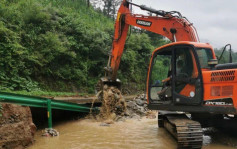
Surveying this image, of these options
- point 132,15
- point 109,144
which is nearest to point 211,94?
point 109,144

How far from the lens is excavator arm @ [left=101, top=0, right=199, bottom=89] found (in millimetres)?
6391

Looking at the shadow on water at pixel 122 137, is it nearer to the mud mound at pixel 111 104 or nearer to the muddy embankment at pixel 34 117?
the muddy embankment at pixel 34 117

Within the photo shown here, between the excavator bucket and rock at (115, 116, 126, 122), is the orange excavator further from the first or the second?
the excavator bucket

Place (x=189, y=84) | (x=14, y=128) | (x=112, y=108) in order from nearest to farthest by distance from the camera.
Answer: (x=14, y=128)
(x=189, y=84)
(x=112, y=108)

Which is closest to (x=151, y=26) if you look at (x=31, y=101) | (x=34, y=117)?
(x=31, y=101)

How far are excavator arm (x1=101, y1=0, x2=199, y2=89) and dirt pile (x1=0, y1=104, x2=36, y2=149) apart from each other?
4.07 meters

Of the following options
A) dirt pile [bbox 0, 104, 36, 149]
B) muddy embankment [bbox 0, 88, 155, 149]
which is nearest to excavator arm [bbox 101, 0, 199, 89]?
muddy embankment [bbox 0, 88, 155, 149]

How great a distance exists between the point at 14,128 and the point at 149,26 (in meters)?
4.99

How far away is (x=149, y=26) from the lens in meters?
7.32

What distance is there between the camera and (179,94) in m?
5.13

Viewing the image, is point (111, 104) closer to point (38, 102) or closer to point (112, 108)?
point (112, 108)

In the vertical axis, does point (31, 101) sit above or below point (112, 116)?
above

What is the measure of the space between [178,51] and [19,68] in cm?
761

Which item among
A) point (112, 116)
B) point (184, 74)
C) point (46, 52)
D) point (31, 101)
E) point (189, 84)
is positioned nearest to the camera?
point (189, 84)
